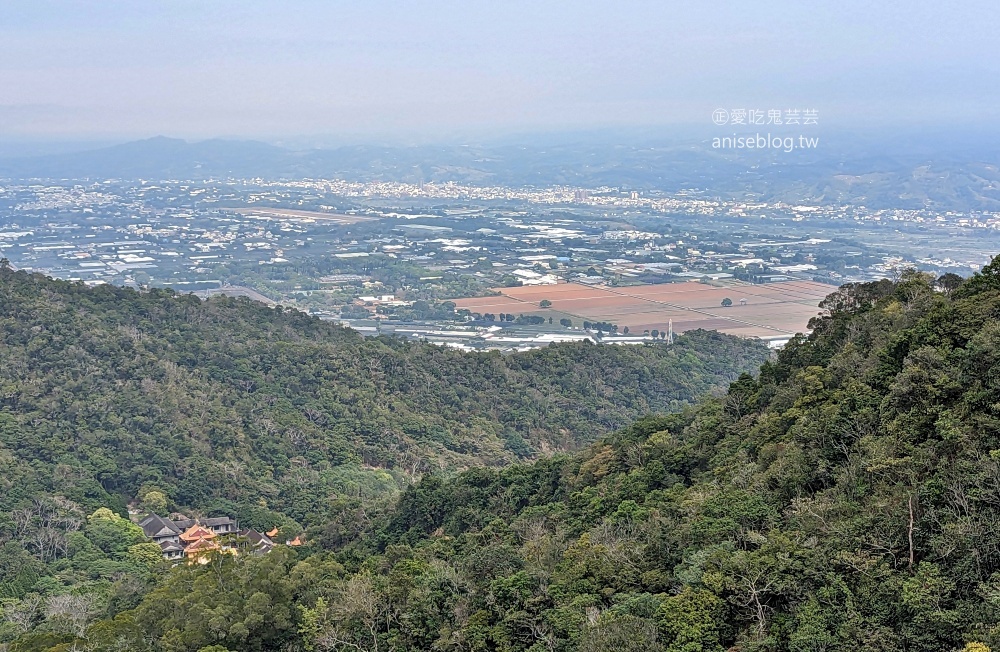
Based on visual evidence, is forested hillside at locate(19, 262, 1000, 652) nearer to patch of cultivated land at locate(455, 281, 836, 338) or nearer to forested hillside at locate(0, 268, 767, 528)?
forested hillside at locate(0, 268, 767, 528)

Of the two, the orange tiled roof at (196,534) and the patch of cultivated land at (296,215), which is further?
the patch of cultivated land at (296,215)

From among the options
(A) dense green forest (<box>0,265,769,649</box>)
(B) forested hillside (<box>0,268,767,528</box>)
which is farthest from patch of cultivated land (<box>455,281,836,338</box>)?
(B) forested hillside (<box>0,268,767,528</box>)

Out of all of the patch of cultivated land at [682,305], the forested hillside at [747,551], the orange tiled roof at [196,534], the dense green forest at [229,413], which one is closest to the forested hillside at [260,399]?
the dense green forest at [229,413]

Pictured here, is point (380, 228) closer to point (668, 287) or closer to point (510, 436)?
point (668, 287)

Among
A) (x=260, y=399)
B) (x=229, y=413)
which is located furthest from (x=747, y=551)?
(x=260, y=399)

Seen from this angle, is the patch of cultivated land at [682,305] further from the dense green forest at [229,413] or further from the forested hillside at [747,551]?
the forested hillside at [747,551]

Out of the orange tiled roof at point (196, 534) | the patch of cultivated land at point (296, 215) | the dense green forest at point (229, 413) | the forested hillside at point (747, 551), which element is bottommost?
the orange tiled roof at point (196, 534)
